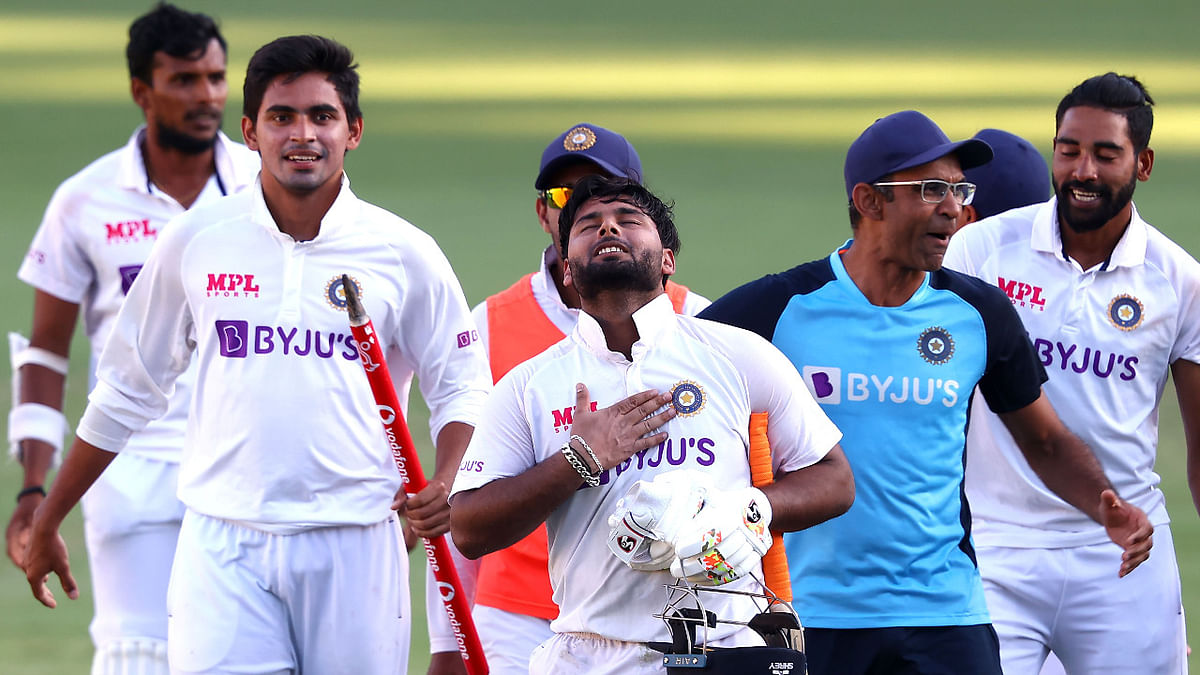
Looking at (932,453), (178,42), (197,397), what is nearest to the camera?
(932,453)

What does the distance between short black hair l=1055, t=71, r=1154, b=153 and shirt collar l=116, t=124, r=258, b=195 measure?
2.46 meters

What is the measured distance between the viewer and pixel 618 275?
143 inches

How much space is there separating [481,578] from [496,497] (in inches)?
54.7

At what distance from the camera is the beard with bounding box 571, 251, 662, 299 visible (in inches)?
143

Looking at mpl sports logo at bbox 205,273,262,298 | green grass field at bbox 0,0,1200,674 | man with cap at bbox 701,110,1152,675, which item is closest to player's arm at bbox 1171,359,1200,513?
man with cap at bbox 701,110,1152,675

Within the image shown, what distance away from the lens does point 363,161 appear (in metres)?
19.5

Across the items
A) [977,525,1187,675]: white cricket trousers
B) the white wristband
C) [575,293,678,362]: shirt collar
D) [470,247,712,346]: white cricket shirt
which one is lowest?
[977,525,1187,675]: white cricket trousers

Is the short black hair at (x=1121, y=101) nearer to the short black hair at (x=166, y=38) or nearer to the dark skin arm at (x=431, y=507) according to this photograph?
the dark skin arm at (x=431, y=507)

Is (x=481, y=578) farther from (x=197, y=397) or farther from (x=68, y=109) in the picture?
(x=68, y=109)

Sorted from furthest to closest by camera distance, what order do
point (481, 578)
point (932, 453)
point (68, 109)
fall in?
point (68, 109)
point (481, 578)
point (932, 453)

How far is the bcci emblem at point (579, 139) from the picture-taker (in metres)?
4.95

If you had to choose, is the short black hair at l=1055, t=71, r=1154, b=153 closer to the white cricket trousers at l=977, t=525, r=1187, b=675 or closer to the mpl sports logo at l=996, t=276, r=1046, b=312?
the mpl sports logo at l=996, t=276, r=1046, b=312

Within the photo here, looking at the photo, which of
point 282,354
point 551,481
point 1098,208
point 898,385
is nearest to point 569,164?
point 282,354

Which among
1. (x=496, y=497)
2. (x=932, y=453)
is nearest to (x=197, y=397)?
(x=496, y=497)
